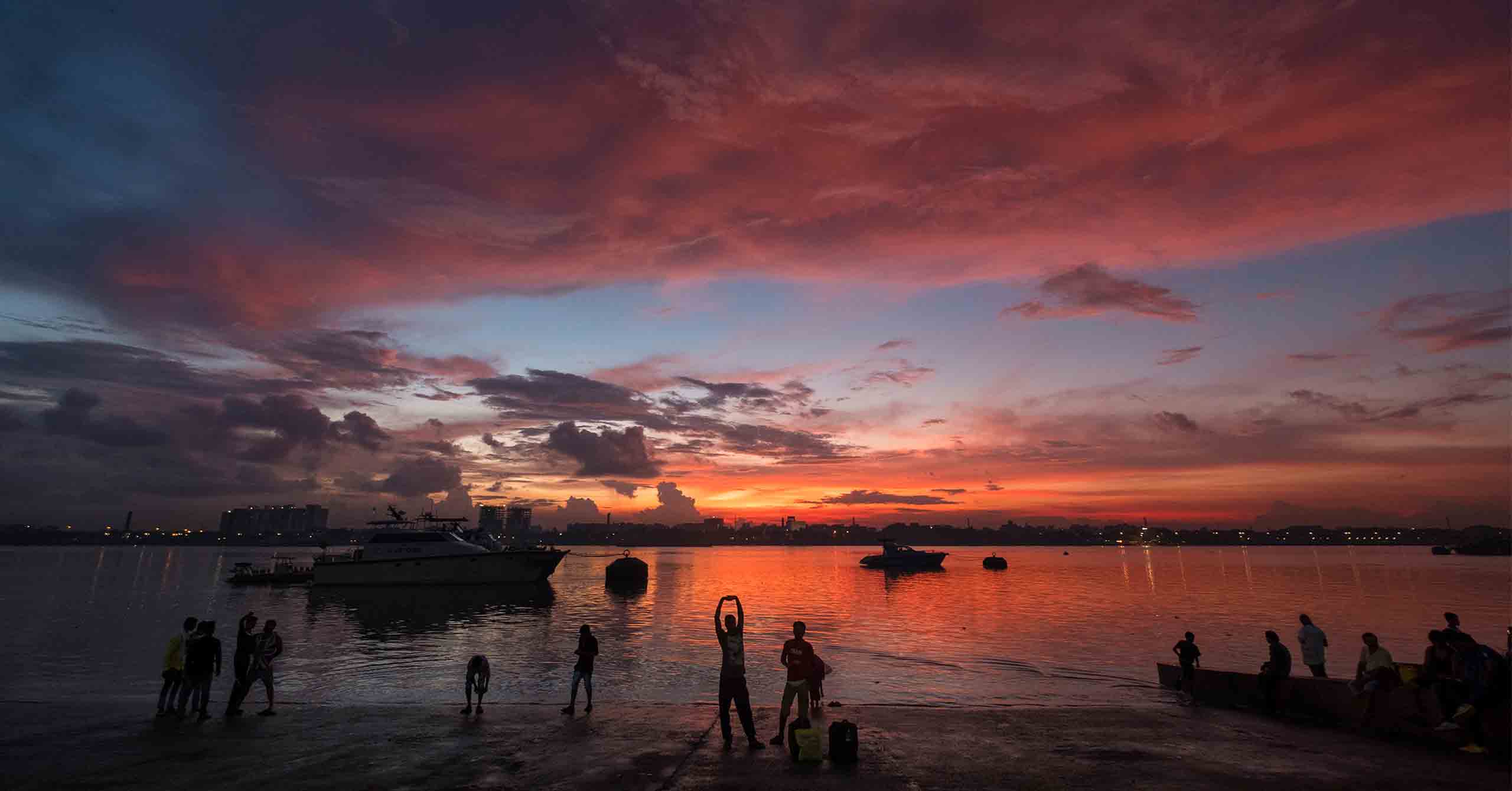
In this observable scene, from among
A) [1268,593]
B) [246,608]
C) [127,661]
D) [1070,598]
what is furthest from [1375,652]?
[1268,593]

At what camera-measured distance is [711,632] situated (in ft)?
141

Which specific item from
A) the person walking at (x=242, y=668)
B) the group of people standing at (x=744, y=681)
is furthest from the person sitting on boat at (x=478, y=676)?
the group of people standing at (x=744, y=681)

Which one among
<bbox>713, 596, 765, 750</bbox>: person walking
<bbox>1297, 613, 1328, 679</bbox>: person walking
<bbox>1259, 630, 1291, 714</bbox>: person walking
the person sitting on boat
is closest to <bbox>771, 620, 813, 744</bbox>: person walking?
<bbox>713, 596, 765, 750</bbox>: person walking

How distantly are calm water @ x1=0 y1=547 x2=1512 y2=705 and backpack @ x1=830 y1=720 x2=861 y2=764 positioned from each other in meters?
11.5

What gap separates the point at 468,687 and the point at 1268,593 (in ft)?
303

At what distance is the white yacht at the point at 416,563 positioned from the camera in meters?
64.7

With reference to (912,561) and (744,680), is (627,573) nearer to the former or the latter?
(912,561)

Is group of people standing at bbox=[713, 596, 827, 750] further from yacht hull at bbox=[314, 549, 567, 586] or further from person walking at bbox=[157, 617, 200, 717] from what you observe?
yacht hull at bbox=[314, 549, 567, 586]

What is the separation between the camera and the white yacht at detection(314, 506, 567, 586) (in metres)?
64.7

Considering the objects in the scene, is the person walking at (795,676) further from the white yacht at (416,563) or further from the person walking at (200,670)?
the white yacht at (416,563)

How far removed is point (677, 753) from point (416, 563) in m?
62.1

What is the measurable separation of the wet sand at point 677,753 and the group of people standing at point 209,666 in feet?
2.06

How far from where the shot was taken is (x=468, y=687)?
578 inches

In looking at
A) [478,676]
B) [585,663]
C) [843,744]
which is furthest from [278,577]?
[843,744]
